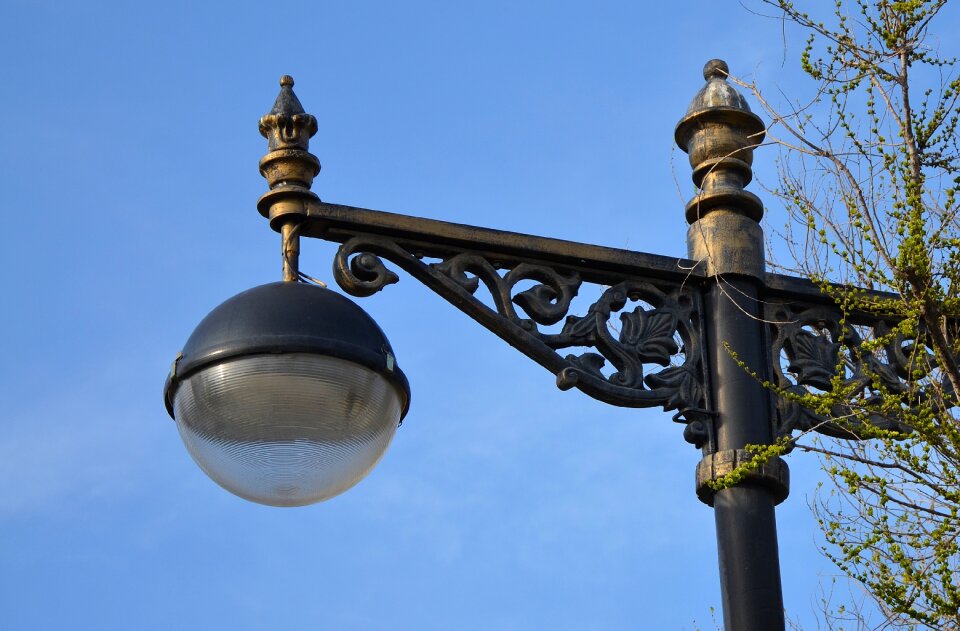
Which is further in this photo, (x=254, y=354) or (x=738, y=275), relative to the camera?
(x=738, y=275)

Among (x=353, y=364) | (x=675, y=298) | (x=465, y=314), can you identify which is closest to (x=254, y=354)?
(x=353, y=364)

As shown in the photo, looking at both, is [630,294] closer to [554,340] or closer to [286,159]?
[554,340]

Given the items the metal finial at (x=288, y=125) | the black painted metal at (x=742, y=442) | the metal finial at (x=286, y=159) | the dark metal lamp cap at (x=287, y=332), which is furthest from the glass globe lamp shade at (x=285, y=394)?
the black painted metal at (x=742, y=442)

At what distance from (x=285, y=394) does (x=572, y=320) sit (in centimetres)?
98

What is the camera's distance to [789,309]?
6648 millimetres

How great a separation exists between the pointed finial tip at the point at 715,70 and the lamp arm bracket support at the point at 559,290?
0.82m

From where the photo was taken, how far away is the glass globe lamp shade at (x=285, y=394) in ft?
19.7

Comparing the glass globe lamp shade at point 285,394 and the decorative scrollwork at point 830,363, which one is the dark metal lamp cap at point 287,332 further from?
the decorative scrollwork at point 830,363

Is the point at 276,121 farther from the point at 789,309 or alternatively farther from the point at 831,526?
the point at 831,526

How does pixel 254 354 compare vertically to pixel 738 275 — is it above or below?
below

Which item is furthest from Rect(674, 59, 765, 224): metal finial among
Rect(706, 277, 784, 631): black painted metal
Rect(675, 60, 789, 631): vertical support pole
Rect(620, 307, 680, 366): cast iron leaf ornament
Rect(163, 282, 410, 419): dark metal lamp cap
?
Rect(163, 282, 410, 419): dark metal lamp cap

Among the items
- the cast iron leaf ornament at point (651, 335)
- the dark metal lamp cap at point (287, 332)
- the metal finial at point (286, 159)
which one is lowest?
the dark metal lamp cap at point (287, 332)

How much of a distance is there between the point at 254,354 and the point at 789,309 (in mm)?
1787

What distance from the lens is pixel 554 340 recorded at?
6.38 m
